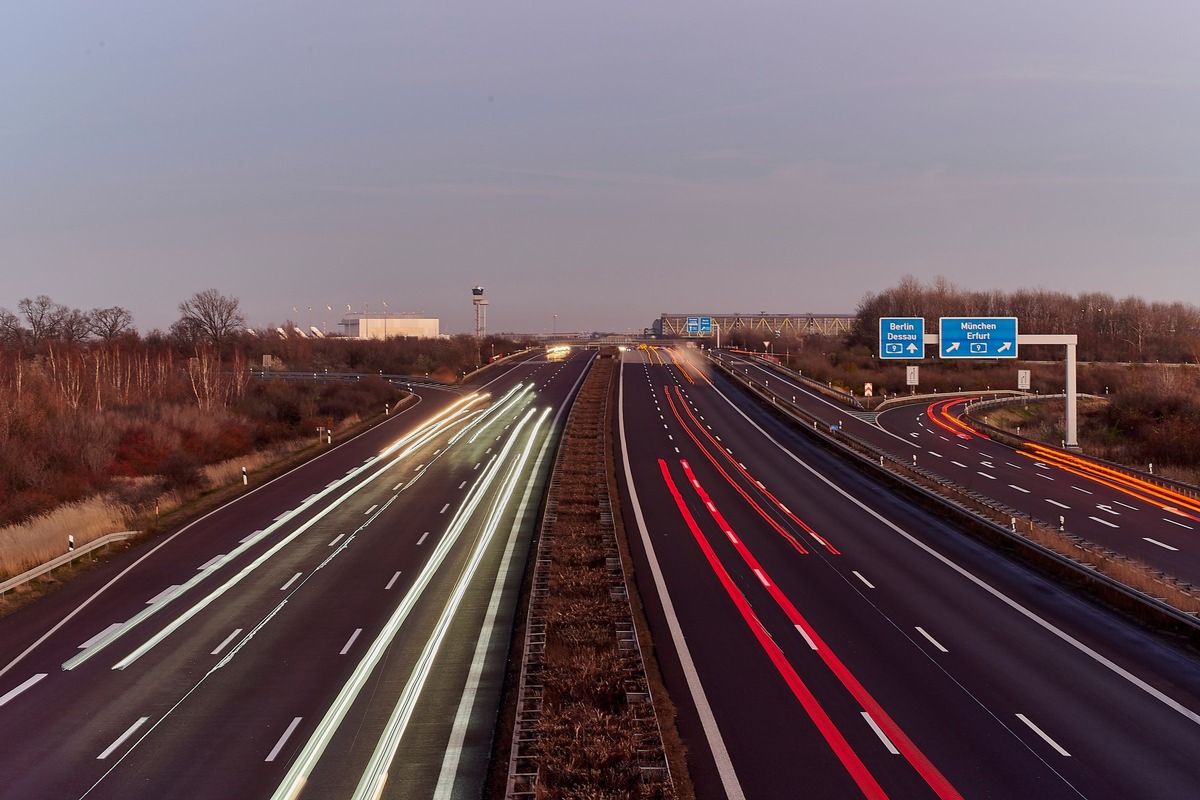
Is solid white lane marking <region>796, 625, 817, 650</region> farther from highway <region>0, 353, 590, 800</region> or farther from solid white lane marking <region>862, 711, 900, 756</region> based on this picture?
highway <region>0, 353, 590, 800</region>

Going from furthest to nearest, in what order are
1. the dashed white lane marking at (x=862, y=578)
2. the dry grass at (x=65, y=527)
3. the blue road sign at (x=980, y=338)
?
the blue road sign at (x=980, y=338)
the dry grass at (x=65, y=527)
the dashed white lane marking at (x=862, y=578)

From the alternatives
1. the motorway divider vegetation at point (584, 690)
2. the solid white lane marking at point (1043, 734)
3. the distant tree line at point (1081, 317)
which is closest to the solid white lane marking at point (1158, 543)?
the solid white lane marking at point (1043, 734)

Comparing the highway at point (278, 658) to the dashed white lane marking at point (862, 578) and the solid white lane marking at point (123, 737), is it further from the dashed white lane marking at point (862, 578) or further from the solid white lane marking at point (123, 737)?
the dashed white lane marking at point (862, 578)

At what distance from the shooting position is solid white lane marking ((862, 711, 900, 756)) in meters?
13.5

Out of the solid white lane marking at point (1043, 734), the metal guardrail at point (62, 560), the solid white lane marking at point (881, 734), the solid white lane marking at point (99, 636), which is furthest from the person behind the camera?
the metal guardrail at point (62, 560)

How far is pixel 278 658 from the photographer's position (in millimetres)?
17922

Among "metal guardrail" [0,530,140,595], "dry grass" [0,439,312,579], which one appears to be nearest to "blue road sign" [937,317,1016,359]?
"dry grass" [0,439,312,579]

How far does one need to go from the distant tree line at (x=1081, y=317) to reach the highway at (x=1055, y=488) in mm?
57937

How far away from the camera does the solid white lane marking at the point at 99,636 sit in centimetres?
1871

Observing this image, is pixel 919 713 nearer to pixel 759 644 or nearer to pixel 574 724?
pixel 759 644

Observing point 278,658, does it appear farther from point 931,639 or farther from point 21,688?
point 931,639

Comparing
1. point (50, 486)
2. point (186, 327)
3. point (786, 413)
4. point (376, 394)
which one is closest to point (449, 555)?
point (50, 486)

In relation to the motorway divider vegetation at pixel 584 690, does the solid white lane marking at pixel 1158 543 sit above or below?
below

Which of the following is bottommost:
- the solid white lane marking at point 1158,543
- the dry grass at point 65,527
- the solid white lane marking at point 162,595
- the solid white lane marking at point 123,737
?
the solid white lane marking at point 1158,543
